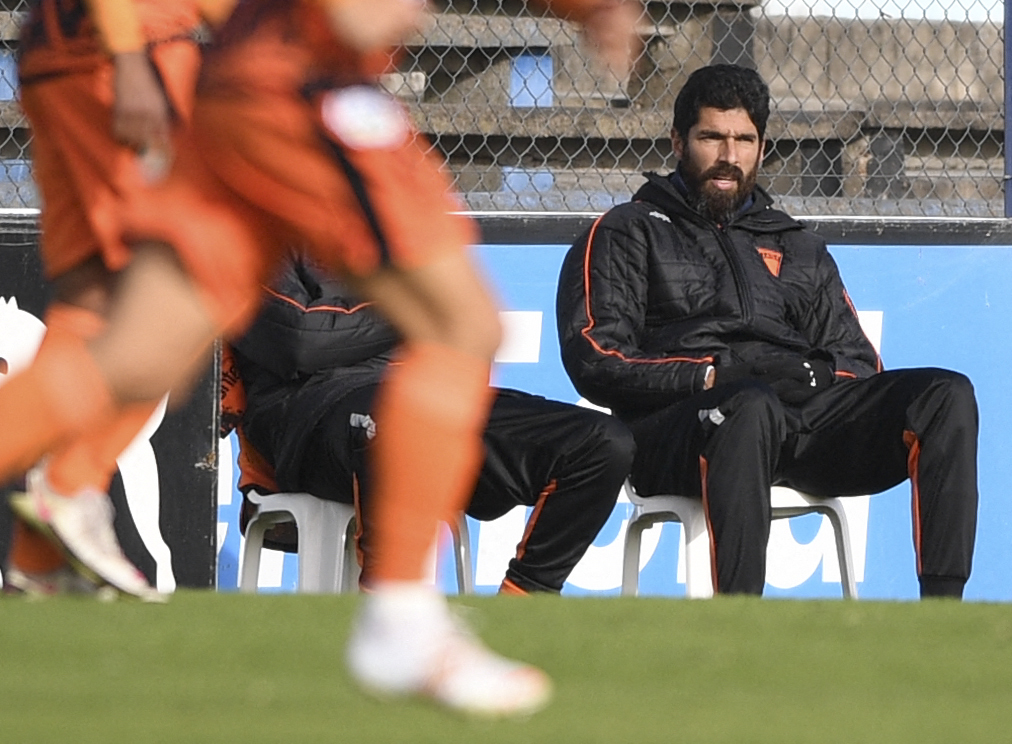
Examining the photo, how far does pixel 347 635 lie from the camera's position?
9.27ft

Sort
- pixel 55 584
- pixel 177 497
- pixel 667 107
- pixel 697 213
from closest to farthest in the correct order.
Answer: pixel 55 584 < pixel 177 497 < pixel 697 213 < pixel 667 107

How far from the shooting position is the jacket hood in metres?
5.02

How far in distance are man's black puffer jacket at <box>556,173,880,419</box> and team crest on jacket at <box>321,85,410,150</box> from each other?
101 inches

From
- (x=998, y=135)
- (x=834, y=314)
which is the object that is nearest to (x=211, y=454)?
(x=834, y=314)

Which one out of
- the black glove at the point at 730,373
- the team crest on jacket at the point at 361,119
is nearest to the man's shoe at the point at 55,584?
the team crest on jacket at the point at 361,119

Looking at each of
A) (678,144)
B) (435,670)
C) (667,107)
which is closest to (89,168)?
(435,670)

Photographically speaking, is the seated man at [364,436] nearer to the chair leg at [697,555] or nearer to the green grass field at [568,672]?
the chair leg at [697,555]

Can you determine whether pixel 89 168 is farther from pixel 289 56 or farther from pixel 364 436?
pixel 289 56

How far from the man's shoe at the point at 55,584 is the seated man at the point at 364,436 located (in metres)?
1.06

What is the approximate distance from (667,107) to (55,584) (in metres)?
5.21

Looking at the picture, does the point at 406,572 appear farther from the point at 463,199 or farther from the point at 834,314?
the point at 463,199

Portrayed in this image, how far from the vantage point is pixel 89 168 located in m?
3.63

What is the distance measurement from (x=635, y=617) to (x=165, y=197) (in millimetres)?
1235

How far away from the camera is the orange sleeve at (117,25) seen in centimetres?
320
